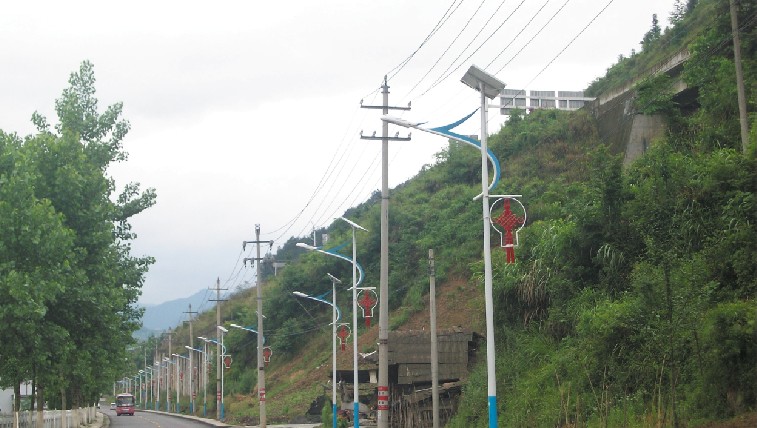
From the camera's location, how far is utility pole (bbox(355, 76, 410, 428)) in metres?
25.0

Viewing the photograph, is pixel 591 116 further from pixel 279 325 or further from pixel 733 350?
pixel 733 350

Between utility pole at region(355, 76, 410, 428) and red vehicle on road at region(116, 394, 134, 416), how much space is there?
73133mm

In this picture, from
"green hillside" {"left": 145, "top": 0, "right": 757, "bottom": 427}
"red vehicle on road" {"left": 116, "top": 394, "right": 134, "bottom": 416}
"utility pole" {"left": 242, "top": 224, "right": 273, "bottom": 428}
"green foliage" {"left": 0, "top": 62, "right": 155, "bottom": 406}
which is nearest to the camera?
"green hillside" {"left": 145, "top": 0, "right": 757, "bottom": 427}

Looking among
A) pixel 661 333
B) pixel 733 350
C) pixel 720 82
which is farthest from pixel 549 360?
pixel 720 82

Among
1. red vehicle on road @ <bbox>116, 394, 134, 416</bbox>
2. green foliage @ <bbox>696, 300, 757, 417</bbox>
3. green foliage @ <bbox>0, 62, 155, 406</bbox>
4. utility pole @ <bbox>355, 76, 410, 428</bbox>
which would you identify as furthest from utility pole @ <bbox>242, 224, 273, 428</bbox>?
red vehicle on road @ <bbox>116, 394, 134, 416</bbox>

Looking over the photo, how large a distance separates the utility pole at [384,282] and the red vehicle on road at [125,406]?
73.1 meters

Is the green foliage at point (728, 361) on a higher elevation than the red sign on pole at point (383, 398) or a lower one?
higher

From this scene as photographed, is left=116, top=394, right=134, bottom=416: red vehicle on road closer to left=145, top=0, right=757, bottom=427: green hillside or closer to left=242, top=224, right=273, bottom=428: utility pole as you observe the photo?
left=242, top=224, right=273, bottom=428: utility pole

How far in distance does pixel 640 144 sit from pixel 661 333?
2395cm

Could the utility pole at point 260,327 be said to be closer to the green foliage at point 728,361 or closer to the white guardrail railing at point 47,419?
the white guardrail railing at point 47,419

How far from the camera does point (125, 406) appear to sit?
308 feet

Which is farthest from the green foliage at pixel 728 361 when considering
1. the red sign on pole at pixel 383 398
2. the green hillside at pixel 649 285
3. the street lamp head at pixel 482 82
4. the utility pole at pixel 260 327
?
the utility pole at pixel 260 327

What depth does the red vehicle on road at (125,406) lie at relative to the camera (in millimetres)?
93250

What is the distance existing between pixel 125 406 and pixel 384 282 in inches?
2950
